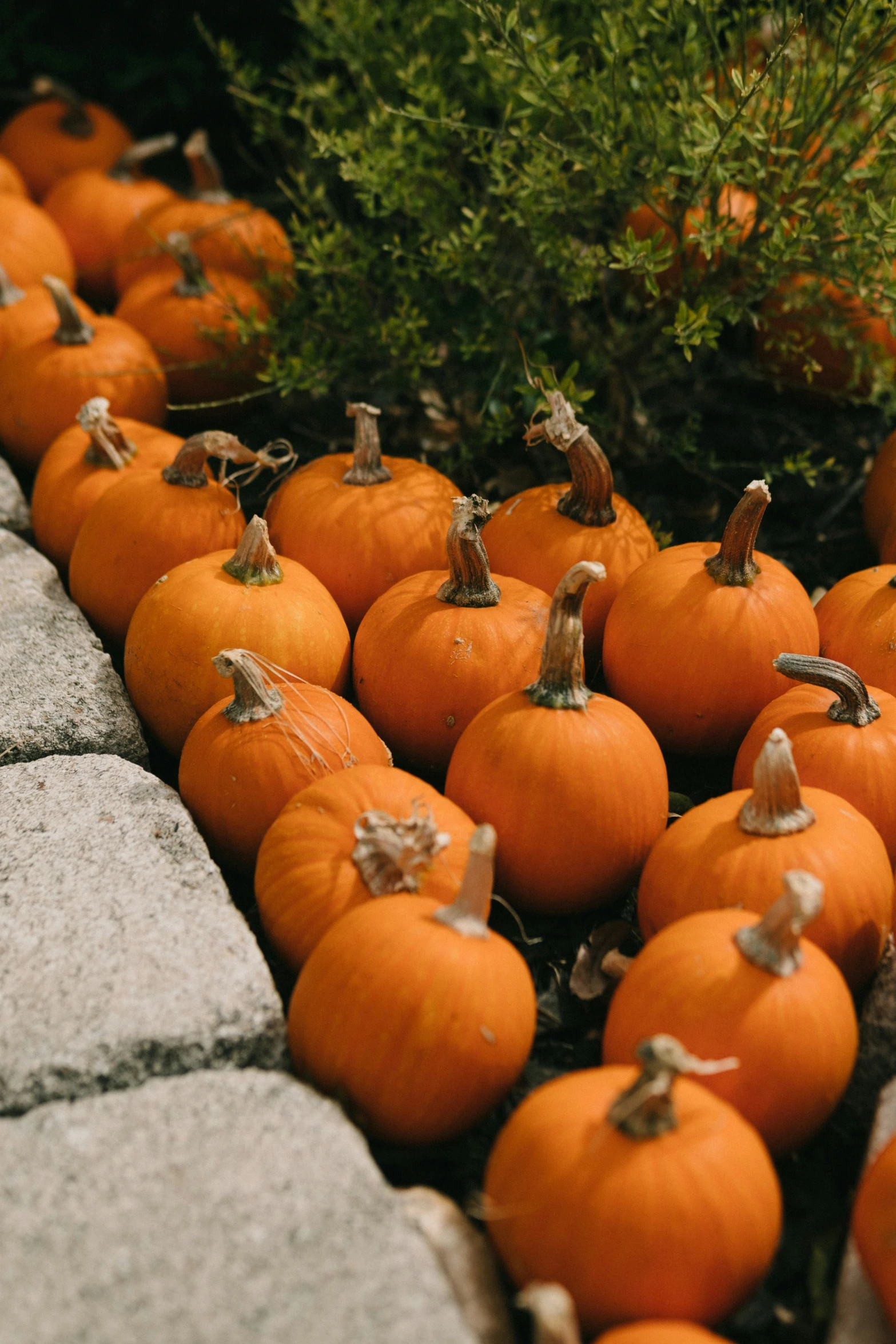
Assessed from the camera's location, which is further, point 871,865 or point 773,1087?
point 871,865

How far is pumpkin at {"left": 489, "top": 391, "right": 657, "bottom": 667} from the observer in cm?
239

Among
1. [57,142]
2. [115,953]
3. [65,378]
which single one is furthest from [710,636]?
[57,142]

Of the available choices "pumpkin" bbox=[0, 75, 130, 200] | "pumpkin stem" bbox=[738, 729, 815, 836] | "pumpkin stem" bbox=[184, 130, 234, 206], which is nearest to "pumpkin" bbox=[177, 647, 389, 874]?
"pumpkin stem" bbox=[738, 729, 815, 836]

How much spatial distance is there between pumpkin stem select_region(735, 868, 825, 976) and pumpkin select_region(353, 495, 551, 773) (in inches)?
30.5

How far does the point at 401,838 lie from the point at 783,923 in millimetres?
547

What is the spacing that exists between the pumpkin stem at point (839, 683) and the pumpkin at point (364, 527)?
0.90m

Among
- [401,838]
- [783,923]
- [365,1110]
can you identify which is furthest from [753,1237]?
[401,838]

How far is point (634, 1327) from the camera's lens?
1.24 meters

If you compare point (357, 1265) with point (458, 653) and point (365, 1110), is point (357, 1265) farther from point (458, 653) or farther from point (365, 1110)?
point (458, 653)

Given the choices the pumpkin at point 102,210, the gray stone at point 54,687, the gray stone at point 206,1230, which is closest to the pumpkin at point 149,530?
the gray stone at point 54,687

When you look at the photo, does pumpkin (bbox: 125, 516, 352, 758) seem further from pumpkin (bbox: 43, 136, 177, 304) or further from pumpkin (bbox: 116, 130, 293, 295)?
pumpkin (bbox: 43, 136, 177, 304)

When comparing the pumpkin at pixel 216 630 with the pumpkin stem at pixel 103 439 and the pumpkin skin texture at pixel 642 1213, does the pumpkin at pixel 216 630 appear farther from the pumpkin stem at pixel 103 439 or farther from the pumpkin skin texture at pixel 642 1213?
the pumpkin skin texture at pixel 642 1213

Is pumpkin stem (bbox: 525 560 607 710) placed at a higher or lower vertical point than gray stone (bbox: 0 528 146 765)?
higher

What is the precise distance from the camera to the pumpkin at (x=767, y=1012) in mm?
1451
